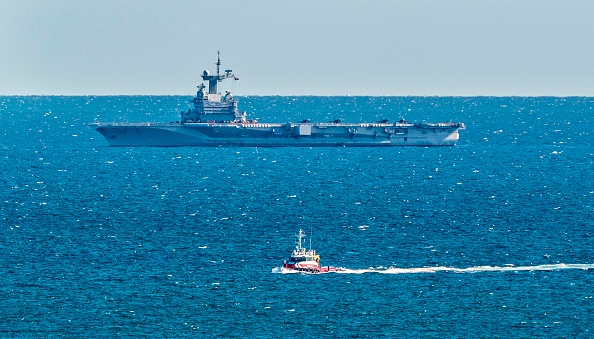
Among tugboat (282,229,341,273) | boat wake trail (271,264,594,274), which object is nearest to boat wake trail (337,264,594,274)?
boat wake trail (271,264,594,274)

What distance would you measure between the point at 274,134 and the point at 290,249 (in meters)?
89.2

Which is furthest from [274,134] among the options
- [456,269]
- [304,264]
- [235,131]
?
[304,264]

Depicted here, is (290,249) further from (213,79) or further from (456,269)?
(213,79)

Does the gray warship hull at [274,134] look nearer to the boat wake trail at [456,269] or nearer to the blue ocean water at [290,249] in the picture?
the blue ocean water at [290,249]

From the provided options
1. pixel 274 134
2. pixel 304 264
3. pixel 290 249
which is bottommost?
pixel 290 249

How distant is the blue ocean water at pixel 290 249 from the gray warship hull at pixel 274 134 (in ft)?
76.8

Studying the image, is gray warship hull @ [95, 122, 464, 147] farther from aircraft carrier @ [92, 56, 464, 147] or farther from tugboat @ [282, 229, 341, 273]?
tugboat @ [282, 229, 341, 273]

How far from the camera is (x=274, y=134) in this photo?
165000mm

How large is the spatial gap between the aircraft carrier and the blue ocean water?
77.2 feet

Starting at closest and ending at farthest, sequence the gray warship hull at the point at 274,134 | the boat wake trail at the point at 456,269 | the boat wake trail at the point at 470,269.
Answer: the boat wake trail at the point at 456,269 < the boat wake trail at the point at 470,269 < the gray warship hull at the point at 274,134

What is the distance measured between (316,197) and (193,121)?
189 feet

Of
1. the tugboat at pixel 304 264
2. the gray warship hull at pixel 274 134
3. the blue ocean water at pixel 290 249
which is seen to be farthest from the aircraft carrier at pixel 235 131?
the tugboat at pixel 304 264

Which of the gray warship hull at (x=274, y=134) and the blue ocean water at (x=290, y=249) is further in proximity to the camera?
the gray warship hull at (x=274, y=134)

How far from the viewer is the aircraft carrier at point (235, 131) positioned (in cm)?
16125
